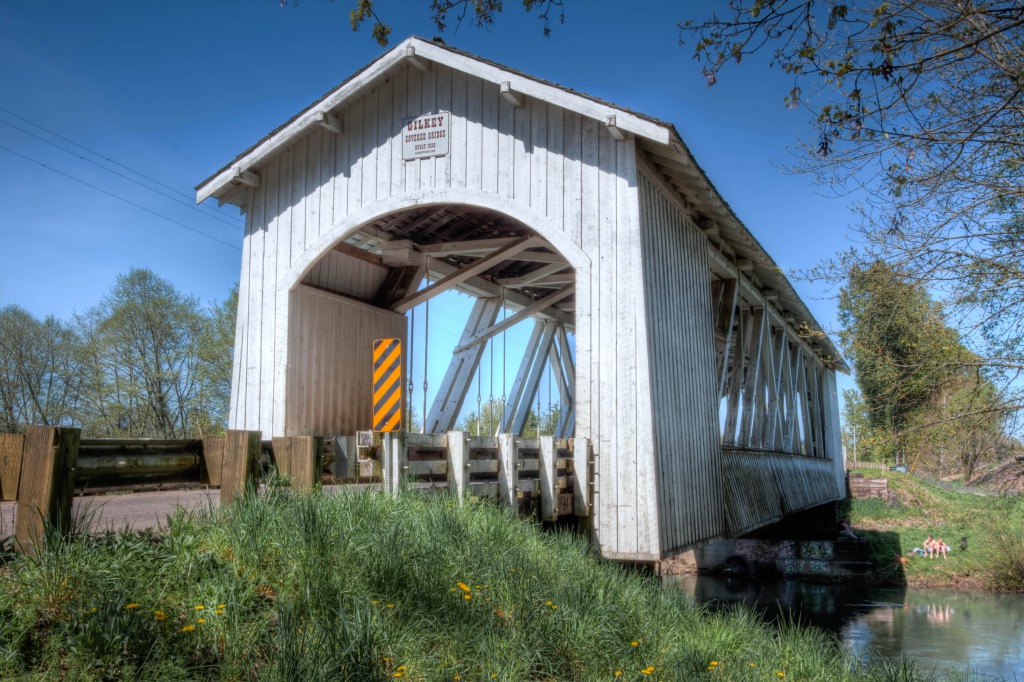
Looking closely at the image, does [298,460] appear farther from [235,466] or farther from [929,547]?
[929,547]

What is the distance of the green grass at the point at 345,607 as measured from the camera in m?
4.11

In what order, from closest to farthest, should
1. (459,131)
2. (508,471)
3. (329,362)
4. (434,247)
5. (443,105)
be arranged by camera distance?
(508,471)
(459,131)
(443,105)
(329,362)
(434,247)

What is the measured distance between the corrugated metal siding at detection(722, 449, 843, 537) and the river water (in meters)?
1.32

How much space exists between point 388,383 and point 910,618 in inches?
545

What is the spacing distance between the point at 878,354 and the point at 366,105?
252 inches

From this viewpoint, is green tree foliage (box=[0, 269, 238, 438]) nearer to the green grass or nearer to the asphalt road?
the asphalt road

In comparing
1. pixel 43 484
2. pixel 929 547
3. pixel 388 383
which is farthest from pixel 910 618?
pixel 43 484

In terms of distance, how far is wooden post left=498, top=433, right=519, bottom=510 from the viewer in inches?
328

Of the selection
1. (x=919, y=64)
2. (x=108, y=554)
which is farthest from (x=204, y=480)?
(x=919, y=64)

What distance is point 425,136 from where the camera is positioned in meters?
10.2

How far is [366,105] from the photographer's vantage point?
10641 mm

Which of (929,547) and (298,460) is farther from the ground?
(298,460)

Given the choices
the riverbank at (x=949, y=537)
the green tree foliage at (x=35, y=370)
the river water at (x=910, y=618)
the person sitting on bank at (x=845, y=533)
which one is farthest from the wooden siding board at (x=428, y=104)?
the green tree foliage at (x=35, y=370)

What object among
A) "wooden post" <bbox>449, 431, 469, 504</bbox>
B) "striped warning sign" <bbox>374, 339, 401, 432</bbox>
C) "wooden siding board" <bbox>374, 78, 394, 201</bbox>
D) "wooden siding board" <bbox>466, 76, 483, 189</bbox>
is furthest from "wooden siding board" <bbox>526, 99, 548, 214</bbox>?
"wooden post" <bbox>449, 431, 469, 504</bbox>
